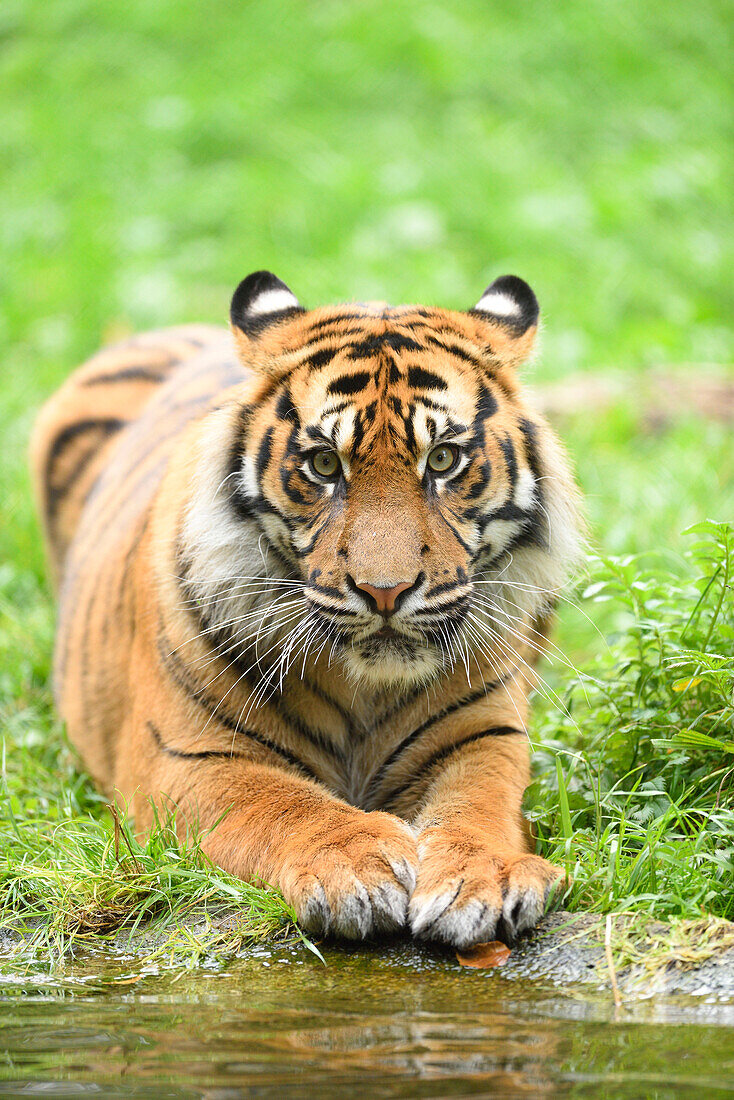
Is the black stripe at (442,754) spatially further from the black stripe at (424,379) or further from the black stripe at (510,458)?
the black stripe at (424,379)

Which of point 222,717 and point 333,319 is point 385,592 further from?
point 333,319

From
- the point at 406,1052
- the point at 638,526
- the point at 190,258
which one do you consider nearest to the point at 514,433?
the point at 406,1052

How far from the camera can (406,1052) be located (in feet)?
6.77

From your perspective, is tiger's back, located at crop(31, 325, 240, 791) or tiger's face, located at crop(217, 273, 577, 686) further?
tiger's back, located at crop(31, 325, 240, 791)

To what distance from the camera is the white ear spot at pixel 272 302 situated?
11.3 feet

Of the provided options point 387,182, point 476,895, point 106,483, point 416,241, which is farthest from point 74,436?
point 387,182

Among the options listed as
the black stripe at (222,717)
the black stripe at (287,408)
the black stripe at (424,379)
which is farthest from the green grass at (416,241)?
the black stripe at (287,408)

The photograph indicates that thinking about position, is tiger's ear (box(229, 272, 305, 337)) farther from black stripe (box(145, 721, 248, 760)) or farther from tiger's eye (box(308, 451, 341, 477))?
black stripe (box(145, 721, 248, 760))

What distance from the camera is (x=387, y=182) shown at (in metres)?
10.5

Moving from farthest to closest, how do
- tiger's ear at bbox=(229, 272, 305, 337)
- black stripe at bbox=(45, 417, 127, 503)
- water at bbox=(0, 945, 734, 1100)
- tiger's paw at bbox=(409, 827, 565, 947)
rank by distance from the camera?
black stripe at bbox=(45, 417, 127, 503), tiger's ear at bbox=(229, 272, 305, 337), tiger's paw at bbox=(409, 827, 565, 947), water at bbox=(0, 945, 734, 1100)

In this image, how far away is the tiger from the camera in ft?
8.91

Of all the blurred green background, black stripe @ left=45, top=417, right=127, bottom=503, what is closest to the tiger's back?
black stripe @ left=45, top=417, right=127, bottom=503

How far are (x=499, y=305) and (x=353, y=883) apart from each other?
5.60ft

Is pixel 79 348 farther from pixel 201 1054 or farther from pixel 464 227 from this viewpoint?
pixel 201 1054
